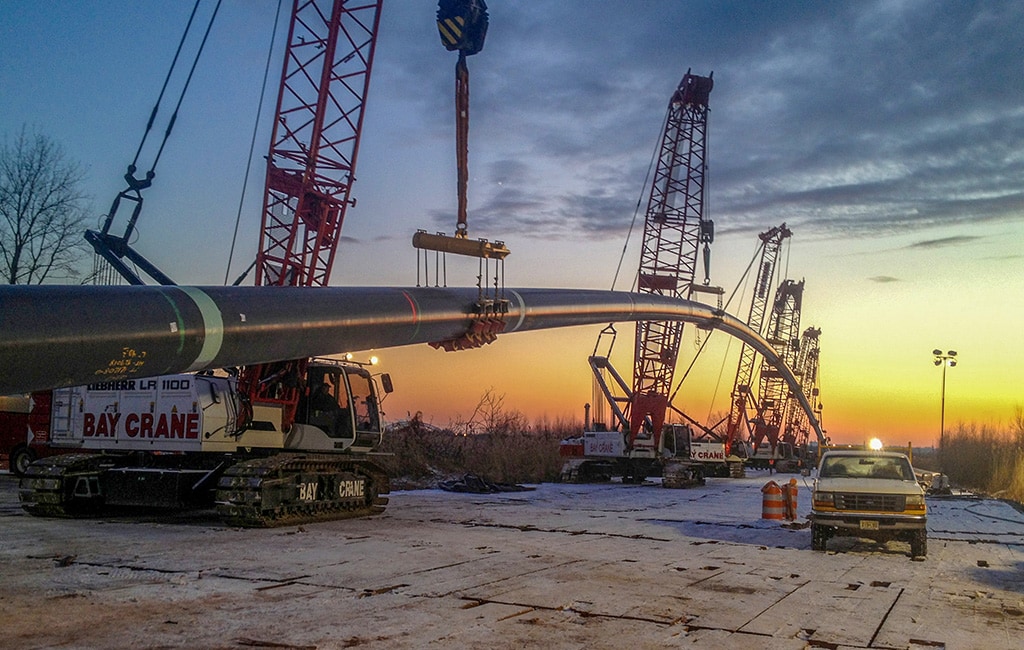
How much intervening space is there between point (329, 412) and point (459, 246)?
15.1ft

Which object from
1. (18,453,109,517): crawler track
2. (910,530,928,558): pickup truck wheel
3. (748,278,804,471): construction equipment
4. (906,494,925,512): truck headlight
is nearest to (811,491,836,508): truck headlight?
(906,494,925,512): truck headlight

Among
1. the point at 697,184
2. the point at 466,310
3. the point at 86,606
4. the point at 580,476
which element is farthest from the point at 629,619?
the point at 697,184

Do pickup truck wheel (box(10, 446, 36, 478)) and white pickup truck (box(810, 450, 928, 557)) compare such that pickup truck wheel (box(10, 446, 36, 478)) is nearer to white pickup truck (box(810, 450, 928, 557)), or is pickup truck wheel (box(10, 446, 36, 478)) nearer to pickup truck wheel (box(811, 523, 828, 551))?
pickup truck wheel (box(811, 523, 828, 551))

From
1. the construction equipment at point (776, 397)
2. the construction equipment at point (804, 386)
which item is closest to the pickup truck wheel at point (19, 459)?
the construction equipment at point (776, 397)

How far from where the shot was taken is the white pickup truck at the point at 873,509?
14406 millimetres

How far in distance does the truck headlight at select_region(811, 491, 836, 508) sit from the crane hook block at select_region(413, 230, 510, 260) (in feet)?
23.6

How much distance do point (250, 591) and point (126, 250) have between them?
14.2m

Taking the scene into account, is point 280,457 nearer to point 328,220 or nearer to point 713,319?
point 328,220

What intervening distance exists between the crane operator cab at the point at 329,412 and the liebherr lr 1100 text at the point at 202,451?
0.8 inches

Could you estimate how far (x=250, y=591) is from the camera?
9.86 meters

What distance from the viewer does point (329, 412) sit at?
1842 cm

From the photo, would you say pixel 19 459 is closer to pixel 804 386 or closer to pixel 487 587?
pixel 487 587

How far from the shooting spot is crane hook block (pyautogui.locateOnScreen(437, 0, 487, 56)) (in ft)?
55.3

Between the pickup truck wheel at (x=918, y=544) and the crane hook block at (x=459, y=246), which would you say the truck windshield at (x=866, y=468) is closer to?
the pickup truck wheel at (x=918, y=544)
